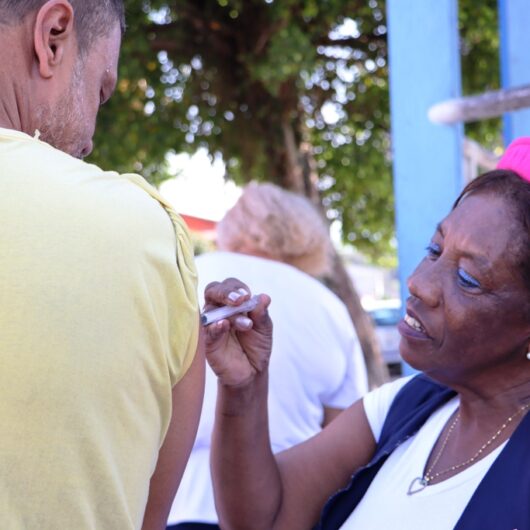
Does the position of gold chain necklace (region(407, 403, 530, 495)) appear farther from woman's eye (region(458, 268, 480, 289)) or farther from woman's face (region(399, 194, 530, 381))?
woman's eye (region(458, 268, 480, 289))

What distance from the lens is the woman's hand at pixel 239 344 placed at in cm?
174

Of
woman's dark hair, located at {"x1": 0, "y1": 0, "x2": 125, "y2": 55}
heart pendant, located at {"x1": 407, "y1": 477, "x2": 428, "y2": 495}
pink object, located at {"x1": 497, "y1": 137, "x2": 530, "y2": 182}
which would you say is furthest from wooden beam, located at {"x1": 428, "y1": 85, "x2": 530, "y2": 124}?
woman's dark hair, located at {"x1": 0, "y1": 0, "x2": 125, "y2": 55}

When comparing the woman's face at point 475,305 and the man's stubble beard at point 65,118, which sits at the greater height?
the man's stubble beard at point 65,118

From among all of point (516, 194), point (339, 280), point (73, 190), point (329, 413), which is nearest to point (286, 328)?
point (329, 413)

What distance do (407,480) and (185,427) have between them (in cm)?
63

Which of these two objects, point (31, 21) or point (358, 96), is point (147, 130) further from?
point (31, 21)

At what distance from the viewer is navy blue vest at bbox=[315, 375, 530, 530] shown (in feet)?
4.82

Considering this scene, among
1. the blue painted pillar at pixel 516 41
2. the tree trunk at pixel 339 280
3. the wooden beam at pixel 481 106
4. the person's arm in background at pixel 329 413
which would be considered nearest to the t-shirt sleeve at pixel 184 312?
the wooden beam at pixel 481 106

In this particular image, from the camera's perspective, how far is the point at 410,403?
1931 mm

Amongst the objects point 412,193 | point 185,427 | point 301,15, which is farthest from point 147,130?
point 185,427

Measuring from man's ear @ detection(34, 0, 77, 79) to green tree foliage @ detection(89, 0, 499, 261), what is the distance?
19.2 feet

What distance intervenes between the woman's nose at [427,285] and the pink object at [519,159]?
240 mm

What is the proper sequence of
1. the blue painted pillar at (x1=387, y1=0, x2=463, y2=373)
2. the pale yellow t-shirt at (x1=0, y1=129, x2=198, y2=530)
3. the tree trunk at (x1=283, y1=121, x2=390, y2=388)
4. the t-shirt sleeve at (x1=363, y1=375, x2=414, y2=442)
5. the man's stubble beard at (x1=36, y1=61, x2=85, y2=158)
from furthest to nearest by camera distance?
the tree trunk at (x1=283, y1=121, x2=390, y2=388)
the blue painted pillar at (x1=387, y1=0, x2=463, y2=373)
the t-shirt sleeve at (x1=363, y1=375, x2=414, y2=442)
the man's stubble beard at (x1=36, y1=61, x2=85, y2=158)
the pale yellow t-shirt at (x1=0, y1=129, x2=198, y2=530)

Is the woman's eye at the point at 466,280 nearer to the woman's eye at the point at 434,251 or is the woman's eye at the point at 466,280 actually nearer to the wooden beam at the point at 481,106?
the woman's eye at the point at 434,251
